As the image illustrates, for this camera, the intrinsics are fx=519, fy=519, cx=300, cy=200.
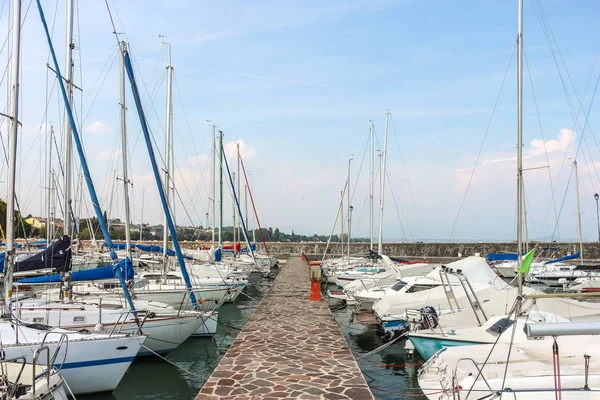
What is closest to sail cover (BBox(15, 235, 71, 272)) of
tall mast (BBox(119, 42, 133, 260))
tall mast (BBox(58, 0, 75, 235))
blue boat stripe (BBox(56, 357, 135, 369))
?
tall mast (BBox(58, 0, 75, 235))

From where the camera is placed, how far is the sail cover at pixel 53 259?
42.2 feet

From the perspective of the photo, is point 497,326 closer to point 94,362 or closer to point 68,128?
point 94,362

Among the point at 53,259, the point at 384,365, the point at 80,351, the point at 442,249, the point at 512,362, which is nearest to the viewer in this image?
the point at 512,362

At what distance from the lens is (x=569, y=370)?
764cm

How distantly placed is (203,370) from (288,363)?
2809 mm

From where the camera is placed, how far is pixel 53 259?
12.9 meters

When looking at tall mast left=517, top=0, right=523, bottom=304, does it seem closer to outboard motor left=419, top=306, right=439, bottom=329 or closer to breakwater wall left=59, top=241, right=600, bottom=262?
outboard motor left=419, top=306, right=439, bottom=329

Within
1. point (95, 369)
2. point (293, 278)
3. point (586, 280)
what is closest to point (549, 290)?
point (586, 280)

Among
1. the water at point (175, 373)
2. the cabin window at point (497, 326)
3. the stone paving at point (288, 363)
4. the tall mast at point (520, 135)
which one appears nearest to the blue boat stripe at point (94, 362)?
the water at point (175, 373)

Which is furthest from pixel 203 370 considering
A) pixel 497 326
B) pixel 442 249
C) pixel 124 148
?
pixel 442 249

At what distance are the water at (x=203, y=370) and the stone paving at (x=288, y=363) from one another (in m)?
0.89

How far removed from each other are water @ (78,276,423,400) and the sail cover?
10.1 feet

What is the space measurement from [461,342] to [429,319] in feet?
4.82

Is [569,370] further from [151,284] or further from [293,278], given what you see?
[293,278]
